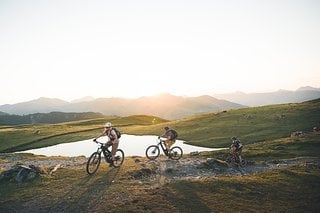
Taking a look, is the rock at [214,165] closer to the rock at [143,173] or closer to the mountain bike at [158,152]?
the mountain bike at [158,152]

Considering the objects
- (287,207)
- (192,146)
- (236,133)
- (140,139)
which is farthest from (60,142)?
(287,207)

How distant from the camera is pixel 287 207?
18.5 m

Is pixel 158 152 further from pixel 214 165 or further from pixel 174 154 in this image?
pixel 214 165

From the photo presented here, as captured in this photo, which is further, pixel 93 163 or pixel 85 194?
pixel 93 163

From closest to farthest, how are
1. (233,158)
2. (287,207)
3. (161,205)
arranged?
(161,205)
(287,207)
(233,158)

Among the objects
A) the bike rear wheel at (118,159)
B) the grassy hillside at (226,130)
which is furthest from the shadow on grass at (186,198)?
the grassy hillside at (226,130)

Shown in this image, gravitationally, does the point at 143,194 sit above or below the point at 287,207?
above

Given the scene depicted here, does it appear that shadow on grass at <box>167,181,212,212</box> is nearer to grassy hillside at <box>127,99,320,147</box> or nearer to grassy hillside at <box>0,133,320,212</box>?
grassy hillside at <box>0,133,320,212</box>

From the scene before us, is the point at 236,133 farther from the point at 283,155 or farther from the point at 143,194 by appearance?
the point at 143,194

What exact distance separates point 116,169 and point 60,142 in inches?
1946

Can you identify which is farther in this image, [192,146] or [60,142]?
[60,142]

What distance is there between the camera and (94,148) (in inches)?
2350

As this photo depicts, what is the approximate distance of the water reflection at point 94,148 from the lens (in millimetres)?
53978

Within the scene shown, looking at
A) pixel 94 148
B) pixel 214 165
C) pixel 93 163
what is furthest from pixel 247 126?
pixel 93 163
